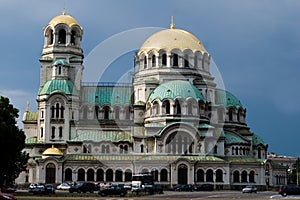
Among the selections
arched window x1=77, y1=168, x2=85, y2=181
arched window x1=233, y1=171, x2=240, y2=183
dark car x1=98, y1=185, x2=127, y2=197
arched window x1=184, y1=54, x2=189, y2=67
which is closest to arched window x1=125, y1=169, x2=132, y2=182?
arched window x1=77, y1=168, x2=85, y2=181

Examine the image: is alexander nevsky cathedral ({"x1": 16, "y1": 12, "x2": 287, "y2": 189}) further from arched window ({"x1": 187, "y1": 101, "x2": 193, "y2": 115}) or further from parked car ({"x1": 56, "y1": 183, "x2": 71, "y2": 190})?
parked car ({"x1": 56, "y1": 183, "x2": 71, "y2": 190})

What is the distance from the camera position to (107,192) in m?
52.9

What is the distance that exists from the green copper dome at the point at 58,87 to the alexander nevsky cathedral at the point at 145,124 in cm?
16

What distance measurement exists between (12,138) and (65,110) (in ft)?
102

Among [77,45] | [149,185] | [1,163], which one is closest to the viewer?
[1,163]

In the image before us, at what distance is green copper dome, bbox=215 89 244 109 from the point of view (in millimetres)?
92656

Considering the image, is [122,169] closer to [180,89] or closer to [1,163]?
[180,89]

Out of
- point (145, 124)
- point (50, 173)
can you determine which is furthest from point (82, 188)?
point (145, 124)

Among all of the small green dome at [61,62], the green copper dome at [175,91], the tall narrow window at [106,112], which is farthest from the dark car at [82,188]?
the small green dome at [61,62]

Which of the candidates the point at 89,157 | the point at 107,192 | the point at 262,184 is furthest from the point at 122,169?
the point at 107,192

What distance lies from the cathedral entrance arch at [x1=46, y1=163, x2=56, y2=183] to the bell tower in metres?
6.17

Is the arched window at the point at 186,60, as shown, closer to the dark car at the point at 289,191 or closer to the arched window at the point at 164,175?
the arched window at the point at 164,175

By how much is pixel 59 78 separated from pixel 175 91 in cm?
1733

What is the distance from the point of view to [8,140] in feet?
173
